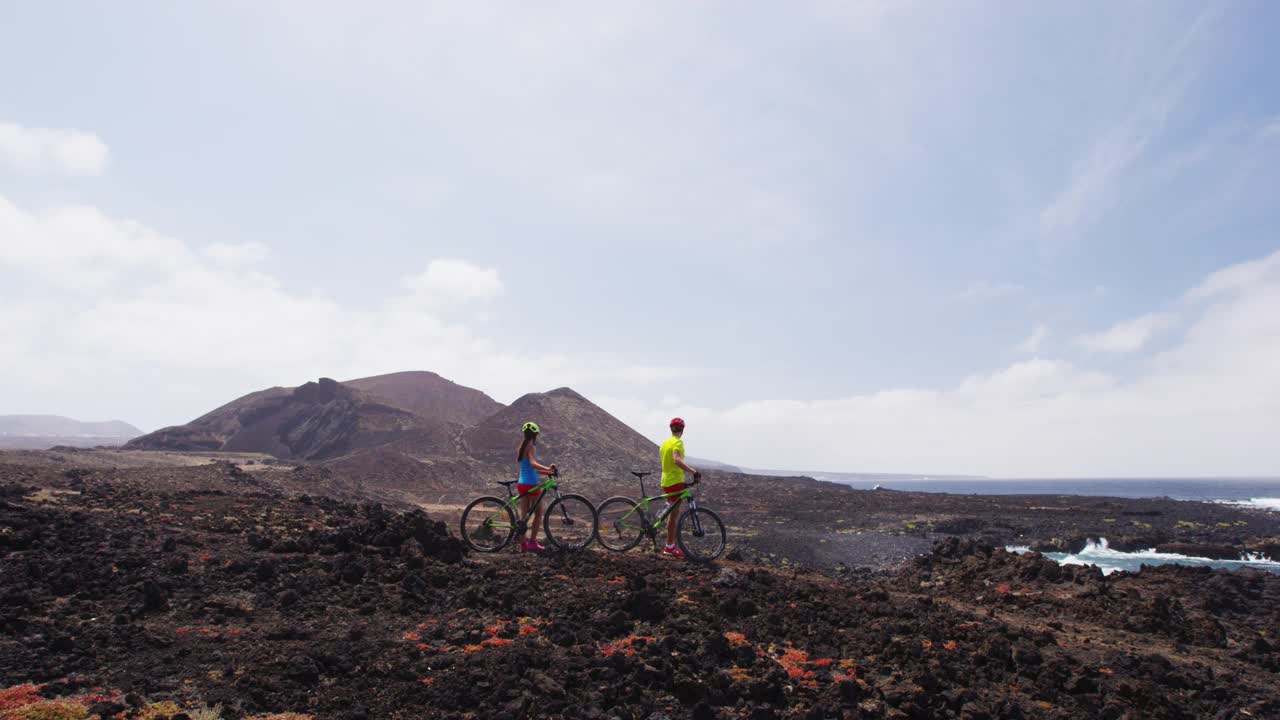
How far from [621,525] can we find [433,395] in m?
94.2

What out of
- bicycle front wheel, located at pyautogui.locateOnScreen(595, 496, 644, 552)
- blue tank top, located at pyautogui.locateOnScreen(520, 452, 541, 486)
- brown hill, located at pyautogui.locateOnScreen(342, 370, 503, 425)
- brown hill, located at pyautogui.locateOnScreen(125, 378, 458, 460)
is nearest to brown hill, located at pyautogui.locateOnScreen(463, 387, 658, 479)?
brown hill, located at pyautogui.locateOnScreen(125, 378, 458, 460)

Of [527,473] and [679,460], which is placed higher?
[679,460]

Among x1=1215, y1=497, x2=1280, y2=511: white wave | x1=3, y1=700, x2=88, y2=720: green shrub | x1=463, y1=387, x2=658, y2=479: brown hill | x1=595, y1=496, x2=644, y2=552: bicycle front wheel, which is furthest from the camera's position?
x1=1215, y1=497, x2=1280, y2=511: white wave

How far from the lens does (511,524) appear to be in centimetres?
1149

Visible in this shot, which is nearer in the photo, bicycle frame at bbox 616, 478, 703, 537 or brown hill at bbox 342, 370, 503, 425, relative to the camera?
bicycle frame at bbox 616, 478, 703, 537

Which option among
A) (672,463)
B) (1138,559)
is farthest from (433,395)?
(672,463)

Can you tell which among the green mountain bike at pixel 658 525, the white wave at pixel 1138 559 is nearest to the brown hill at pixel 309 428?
the white wave at pixel 1138 559

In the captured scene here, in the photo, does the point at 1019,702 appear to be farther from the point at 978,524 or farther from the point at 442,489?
the point at 442,489

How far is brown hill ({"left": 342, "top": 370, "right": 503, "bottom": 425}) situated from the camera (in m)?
95.4

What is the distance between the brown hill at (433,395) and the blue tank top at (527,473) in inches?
3351

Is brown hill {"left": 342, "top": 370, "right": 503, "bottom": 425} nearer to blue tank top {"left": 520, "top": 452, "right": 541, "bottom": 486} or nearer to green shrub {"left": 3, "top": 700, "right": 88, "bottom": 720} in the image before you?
blue tank top {"left": 520, "top": 452, "right": 541, "bottom": 486}

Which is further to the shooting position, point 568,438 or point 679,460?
point 568,438

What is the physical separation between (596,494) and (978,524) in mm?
24999

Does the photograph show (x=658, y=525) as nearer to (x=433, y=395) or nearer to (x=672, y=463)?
(x=672, y=463)
